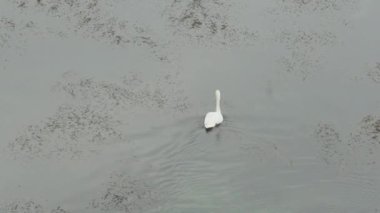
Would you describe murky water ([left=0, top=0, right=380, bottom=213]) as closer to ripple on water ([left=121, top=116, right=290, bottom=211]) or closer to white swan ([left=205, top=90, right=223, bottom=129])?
ripple on water ([left=121, top=116, right=290, bottom=211])

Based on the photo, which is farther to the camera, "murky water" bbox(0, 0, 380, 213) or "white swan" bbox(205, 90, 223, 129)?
"white swan" bbox(205, 90, 223, 129)

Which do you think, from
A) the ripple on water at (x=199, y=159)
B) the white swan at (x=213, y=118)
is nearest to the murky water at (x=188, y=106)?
the ripple on water at (x=199, y=159)

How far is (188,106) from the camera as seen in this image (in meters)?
10.5

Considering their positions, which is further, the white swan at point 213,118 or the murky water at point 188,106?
the white swan at point 213,118

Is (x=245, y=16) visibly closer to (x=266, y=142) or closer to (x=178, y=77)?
(x=178, y=77)

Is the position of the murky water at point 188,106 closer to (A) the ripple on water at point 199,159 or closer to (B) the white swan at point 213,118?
(A) the ripple on water at point 199,159

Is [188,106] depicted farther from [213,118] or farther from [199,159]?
[199,159]

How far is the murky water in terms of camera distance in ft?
30.3

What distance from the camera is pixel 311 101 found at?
10.8 meters

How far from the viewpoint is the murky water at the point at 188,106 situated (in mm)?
9234

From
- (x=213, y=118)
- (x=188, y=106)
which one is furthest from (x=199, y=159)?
(x=188, y=106)

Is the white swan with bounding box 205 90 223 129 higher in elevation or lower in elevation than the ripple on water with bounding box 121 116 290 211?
higher

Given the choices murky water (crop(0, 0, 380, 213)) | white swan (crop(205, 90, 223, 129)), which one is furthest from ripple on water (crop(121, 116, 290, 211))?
white swan (crop(205, 90, 223, 129))

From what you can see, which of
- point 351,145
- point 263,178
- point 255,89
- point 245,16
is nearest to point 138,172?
point 263,178
